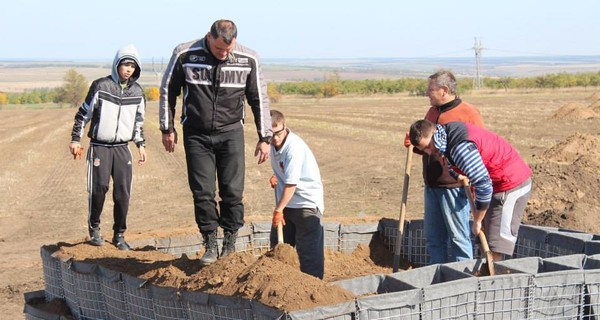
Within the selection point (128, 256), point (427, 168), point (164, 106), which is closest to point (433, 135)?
point (427, 168)

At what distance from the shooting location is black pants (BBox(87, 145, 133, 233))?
835cm

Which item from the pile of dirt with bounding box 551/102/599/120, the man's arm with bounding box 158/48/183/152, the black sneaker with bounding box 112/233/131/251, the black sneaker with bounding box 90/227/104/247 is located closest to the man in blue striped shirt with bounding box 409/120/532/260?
the man's arm with bounding box 158/48/183/152

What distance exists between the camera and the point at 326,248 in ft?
32.1

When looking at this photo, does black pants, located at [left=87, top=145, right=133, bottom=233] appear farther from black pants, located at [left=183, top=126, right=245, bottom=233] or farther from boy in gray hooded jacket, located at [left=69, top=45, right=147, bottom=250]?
black pants, located at [left=183, top=126, right=245, bottom=233]

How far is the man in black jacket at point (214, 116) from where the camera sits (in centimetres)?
710

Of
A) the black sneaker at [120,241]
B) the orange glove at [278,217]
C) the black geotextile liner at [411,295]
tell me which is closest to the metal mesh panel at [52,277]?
the black geotextile liner at [411,295]

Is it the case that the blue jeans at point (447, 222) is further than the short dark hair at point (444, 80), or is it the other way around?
the blue jeans at point (447, 222)

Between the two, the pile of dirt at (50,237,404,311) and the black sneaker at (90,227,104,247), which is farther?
the black sneaker at (90,227,104,247)

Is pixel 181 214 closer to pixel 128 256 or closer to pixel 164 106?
pixel 128 256

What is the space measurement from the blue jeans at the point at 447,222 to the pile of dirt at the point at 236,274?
5.03 feet

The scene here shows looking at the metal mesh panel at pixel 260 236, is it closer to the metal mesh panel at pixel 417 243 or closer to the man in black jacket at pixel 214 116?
the metal mesh panel at pixel 417 243

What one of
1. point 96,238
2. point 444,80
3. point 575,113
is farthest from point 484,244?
point 575,113

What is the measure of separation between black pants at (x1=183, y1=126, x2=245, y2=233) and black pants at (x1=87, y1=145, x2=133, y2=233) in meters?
1.22

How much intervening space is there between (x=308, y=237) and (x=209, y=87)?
161 cm
